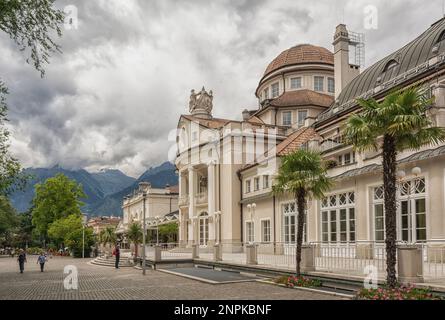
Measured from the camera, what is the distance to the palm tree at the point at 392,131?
13000mm

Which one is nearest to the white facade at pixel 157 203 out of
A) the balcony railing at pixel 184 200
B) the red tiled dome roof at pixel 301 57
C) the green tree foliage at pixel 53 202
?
the green tree foliage at pixel 53 202

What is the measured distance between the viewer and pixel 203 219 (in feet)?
151

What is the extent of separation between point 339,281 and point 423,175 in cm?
712

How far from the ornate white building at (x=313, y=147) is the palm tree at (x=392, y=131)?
310 centimetres

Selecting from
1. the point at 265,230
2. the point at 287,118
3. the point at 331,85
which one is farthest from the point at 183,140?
the point at 265,230

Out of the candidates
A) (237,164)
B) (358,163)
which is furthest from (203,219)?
(358,163)

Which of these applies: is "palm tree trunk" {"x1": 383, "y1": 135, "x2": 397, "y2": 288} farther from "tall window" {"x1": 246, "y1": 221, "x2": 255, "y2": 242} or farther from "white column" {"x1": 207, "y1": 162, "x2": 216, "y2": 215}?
"white column" {"x1": 207, "y1": 162, "x2": 216, "y2": 215}

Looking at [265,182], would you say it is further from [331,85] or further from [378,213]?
[331,85]

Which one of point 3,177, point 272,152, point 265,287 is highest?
point 272,152

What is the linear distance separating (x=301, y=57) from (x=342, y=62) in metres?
11.5

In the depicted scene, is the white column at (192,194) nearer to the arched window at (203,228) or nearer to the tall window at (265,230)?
the arched window at (203,228)
